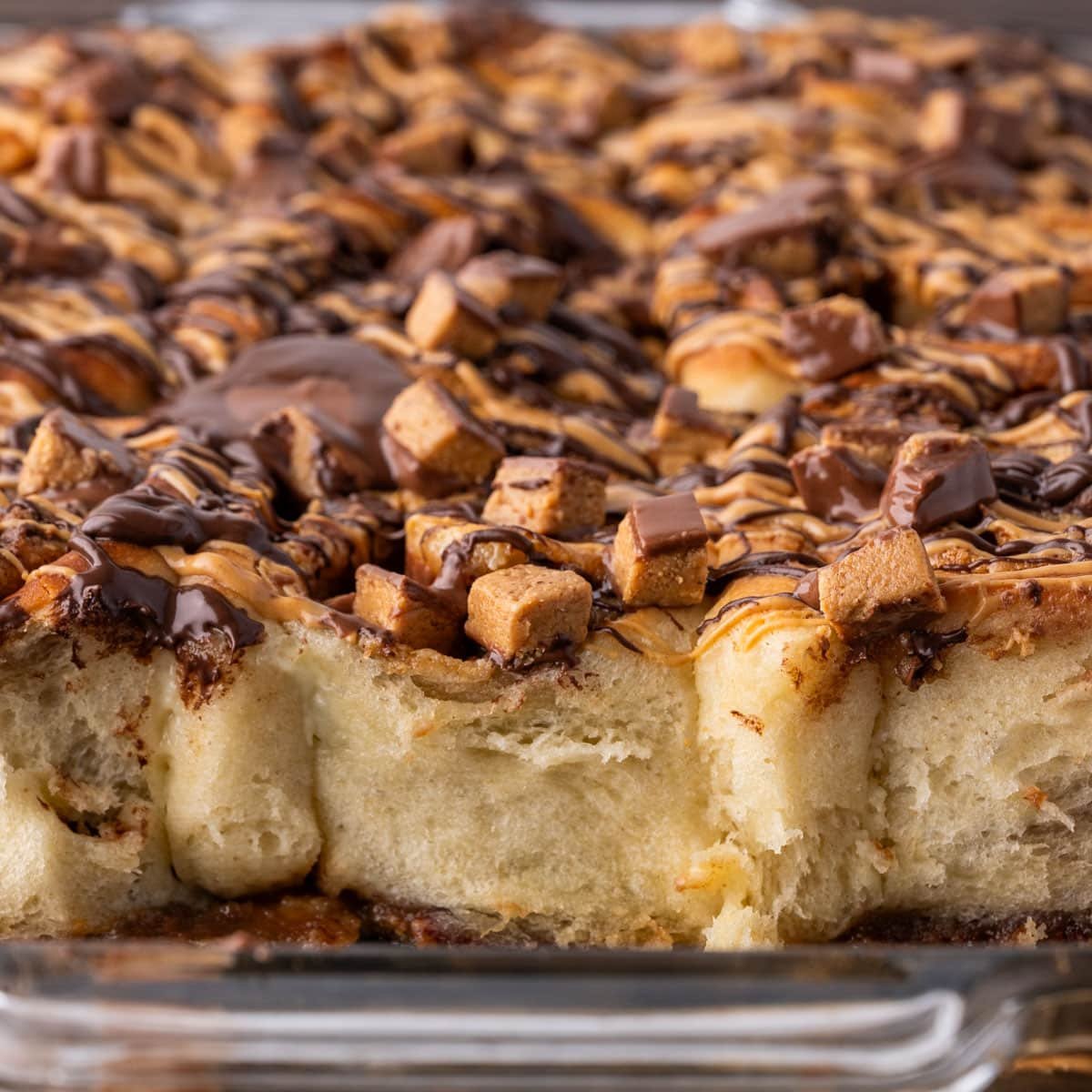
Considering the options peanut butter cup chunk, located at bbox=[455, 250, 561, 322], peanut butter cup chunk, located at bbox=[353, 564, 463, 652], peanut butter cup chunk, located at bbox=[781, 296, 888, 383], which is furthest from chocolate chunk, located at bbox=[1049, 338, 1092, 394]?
peanut butter cup chunk, located at bbox=[353, 564, 463, 652]

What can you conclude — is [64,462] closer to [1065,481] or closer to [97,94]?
[1065,481]

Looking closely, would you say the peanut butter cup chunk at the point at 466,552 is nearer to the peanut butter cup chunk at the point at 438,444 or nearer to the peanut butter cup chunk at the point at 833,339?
the peanut butter cup chunk at the point at 438,444

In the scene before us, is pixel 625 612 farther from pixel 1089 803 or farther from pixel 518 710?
pixel 1089 803

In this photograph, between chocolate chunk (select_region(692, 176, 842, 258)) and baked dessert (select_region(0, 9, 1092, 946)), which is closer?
baked dessert (select_region(0, 9, 1092, 946))

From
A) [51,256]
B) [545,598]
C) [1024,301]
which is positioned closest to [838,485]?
[545,598]

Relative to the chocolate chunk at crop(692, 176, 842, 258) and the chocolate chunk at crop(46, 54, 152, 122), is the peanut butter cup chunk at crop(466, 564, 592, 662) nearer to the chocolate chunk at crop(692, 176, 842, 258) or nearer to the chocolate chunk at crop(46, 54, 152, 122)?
the chocolate chunk at crop(692, 176, 842, 258)
